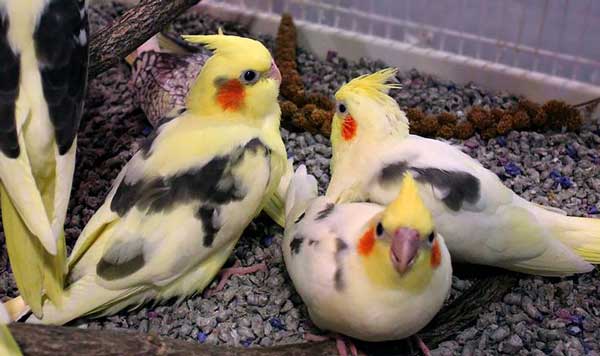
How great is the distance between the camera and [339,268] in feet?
5.79

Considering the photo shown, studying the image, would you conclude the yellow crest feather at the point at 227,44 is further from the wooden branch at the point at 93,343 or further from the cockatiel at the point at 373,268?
the wooden branch at the point at 93,343

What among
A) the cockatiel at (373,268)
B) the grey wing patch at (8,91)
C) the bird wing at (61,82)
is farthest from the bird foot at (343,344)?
the grey wing patch at (8,91)

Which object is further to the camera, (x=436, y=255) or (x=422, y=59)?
(x=422, y=59)

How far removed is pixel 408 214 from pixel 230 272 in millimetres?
770

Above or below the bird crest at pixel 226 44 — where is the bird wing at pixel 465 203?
below

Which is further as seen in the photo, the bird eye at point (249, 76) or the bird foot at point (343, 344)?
the bird eye at point (249, 76)

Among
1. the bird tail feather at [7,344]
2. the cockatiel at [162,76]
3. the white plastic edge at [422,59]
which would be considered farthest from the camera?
the white plastic edge at [422,59]

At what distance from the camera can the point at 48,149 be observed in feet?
6.14

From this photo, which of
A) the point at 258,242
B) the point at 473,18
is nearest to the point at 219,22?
the point at 473,18

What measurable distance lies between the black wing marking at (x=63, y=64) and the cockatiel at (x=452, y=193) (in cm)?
70

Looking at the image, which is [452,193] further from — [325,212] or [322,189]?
[322,189]

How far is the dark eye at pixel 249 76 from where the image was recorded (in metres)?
2.04

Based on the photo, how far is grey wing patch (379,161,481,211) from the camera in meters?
1.97

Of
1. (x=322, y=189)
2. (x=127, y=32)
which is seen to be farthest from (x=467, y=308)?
(x=127, y=32)
